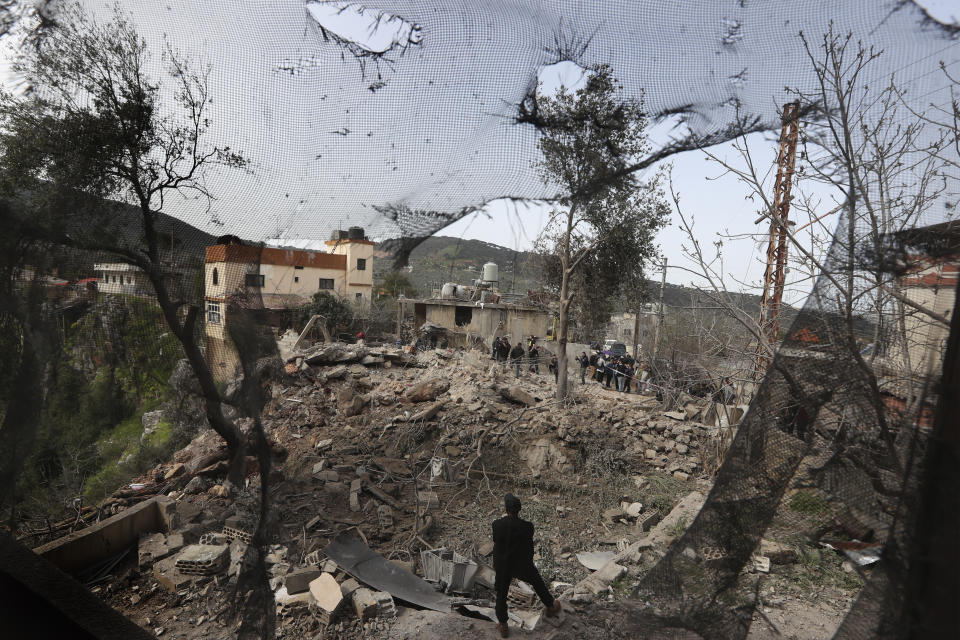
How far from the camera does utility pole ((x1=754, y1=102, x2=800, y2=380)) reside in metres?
2.31

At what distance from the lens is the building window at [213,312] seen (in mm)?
1803

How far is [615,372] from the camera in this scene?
9672 mm

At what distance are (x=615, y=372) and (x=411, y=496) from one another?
5.56m

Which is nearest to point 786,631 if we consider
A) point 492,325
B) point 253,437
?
point 253,437

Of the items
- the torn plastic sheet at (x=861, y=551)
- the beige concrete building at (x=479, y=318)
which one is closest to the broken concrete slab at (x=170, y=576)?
the torn plastic sheet at (x=861, y=551)

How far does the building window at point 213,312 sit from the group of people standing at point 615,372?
8.50m

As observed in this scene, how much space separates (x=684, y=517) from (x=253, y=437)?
4.23 m

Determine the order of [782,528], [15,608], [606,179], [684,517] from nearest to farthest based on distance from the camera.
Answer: [782,528]
[15,608]
[606,179]
[684,517]

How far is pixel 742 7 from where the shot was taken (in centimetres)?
170

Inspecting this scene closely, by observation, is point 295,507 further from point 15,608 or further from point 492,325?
point 492,325

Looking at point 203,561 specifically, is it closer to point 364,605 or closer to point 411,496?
point 364,605

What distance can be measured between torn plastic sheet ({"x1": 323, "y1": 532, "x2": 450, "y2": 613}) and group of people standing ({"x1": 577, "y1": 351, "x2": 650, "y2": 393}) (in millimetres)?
6643

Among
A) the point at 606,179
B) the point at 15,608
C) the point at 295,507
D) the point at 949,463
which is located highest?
the point at 606,179

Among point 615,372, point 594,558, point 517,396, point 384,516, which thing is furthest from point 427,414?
point 615,372
